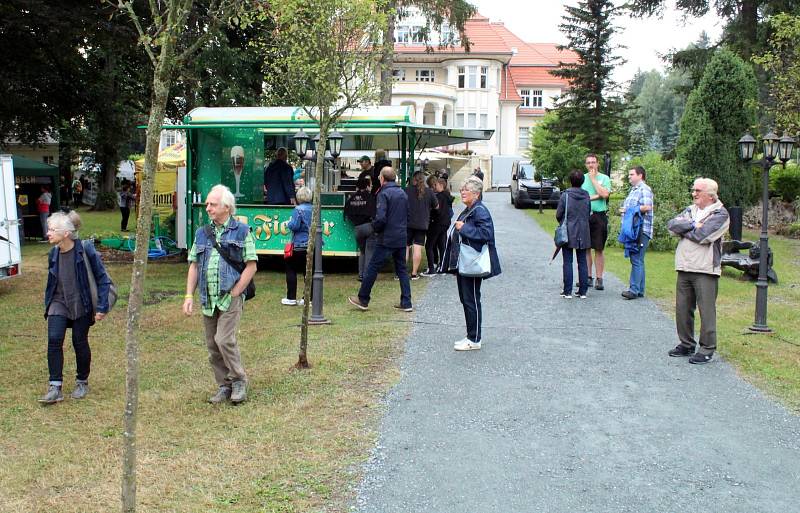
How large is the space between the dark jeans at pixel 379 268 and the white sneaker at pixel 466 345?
93.9 inches

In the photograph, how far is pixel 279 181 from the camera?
14805 mm

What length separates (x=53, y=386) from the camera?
6.71 m

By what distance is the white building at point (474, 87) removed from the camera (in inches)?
2291

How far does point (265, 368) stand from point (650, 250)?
12.6 meters

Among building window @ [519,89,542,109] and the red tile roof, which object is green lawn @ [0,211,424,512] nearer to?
the red tile roof

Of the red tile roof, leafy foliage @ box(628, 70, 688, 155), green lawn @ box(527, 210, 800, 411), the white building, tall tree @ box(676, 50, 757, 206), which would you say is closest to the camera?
green lawn @ box(527, 210, 800, 411)

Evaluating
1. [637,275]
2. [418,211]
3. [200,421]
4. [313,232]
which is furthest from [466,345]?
[418,211]

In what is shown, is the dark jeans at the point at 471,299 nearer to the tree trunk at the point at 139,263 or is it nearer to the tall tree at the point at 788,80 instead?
the tree trunk at the point at 139,263

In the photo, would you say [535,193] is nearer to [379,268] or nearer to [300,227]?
[300,227]

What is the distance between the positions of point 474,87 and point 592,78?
2784 centimetres

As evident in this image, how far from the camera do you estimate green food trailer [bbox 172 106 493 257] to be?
14.0 meters

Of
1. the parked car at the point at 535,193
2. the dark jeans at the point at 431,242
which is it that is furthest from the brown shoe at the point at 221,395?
the parked car at the point at 535,193

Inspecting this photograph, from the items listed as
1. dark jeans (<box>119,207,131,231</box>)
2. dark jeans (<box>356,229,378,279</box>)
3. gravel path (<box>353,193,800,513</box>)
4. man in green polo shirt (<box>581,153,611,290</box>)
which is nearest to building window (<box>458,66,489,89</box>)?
dark jeans (<box>119,207,131,231</box>)

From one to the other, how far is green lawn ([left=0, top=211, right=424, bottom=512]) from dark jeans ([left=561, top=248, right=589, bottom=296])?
2.60 metres
